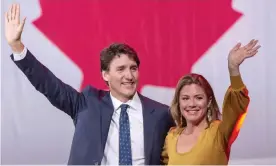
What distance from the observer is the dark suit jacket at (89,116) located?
161 cm

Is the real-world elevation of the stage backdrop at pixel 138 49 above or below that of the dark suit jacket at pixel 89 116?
above

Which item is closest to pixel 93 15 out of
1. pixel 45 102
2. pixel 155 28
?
pixel 155 28

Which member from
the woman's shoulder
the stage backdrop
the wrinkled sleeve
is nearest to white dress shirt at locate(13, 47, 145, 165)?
the woman's shoulder

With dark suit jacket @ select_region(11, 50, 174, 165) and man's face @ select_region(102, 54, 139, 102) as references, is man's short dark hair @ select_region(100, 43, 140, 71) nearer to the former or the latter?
man's face @ select_region(102, 54, 139, 102)

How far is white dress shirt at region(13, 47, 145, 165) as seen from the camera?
164 centimetres

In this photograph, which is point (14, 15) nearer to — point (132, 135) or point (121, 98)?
point (121, 98)

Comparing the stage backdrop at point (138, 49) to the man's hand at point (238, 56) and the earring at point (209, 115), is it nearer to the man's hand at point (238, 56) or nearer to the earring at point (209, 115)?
the earring at point (209, 115)

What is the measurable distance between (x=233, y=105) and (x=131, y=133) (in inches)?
16.3

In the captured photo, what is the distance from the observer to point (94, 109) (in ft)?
5.50

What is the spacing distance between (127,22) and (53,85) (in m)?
0.75

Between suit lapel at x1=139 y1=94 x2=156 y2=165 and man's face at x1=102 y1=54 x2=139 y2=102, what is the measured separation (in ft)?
0.26

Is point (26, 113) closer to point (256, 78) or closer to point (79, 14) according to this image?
point (79, 14)

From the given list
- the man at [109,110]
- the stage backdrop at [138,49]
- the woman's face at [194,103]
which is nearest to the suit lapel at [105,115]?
the man at [109,110]

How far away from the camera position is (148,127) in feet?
→ 5.44
